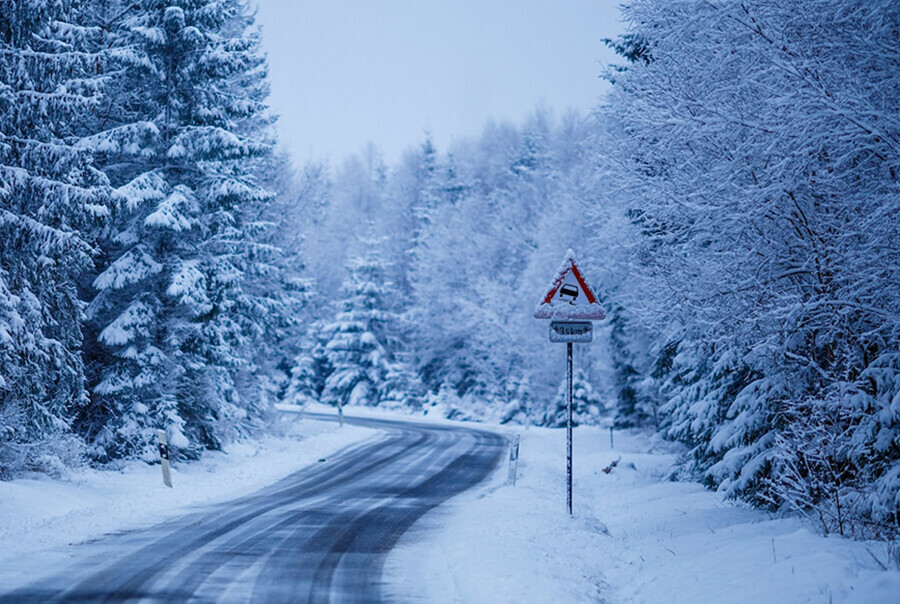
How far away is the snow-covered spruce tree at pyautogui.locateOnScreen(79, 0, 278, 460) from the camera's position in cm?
1745

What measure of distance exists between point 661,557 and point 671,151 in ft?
17.9

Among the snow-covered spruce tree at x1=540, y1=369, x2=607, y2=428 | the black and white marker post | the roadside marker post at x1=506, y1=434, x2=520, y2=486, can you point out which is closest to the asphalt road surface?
the roadside marker post at x1=506, y1=434, x2=520, y2=486

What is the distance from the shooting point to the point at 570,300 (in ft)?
36.4

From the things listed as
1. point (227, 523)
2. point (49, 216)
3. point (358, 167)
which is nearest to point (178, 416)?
point (49, 216)

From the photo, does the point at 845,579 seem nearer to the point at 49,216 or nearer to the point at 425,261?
the point at 49,216

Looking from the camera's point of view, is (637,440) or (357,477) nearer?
(357,477)

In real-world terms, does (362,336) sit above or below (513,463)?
above

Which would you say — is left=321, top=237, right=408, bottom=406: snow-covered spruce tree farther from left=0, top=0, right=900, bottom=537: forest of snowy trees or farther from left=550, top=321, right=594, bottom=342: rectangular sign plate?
left=550, top=321, right=594, bottom=342: rectangular sign plate

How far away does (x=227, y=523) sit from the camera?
35.8 ft

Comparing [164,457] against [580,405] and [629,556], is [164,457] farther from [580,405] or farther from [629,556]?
[580,405]

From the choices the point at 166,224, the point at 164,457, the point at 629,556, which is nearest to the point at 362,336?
the point at 166,224

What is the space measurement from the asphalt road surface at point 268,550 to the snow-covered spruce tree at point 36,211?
3647 mm

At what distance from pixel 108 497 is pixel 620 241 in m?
12.5

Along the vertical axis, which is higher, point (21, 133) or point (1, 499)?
point (21, 133)
